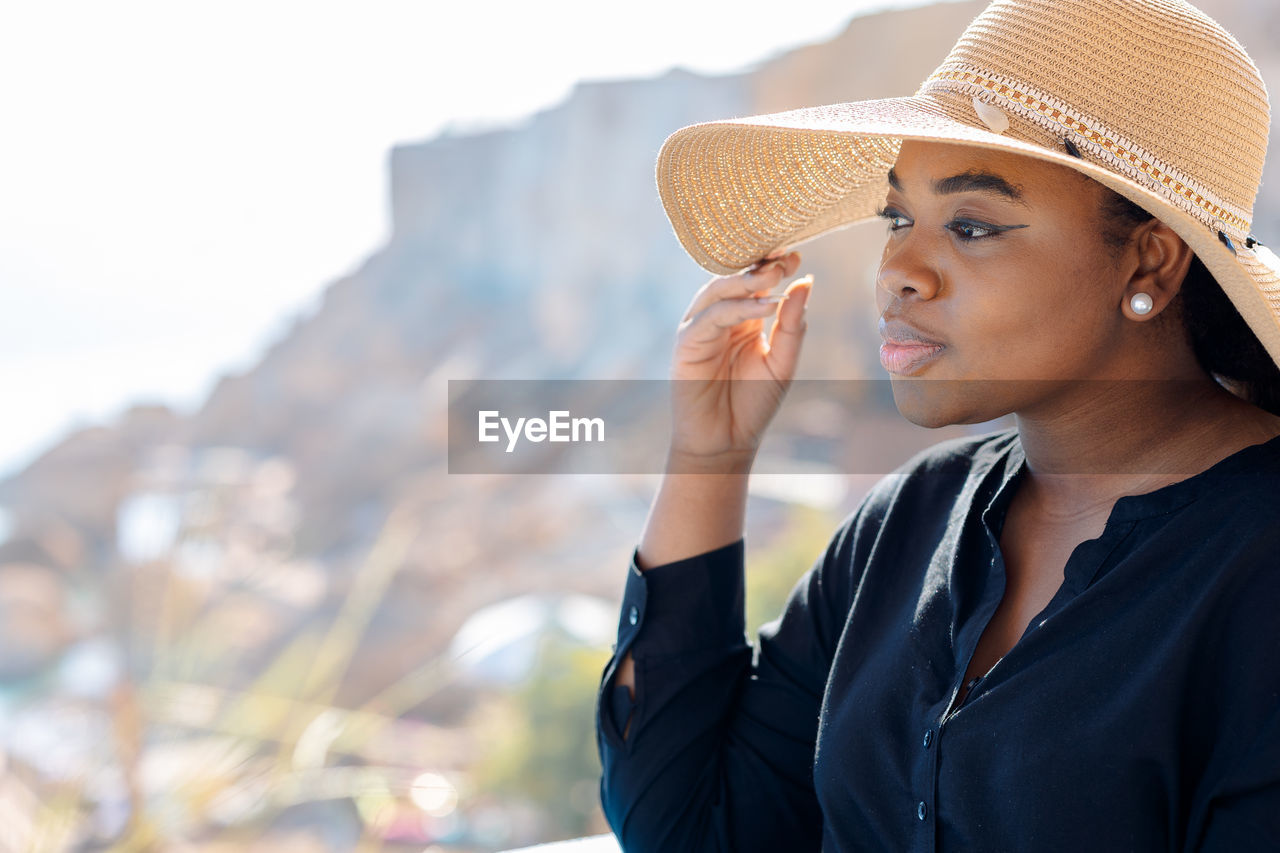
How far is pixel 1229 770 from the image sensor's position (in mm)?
553

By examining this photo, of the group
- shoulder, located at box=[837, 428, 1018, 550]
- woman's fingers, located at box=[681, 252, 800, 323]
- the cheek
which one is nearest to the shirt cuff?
shoulder, located at box=[837, 428, 1018, 550]

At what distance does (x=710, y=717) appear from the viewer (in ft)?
2.97

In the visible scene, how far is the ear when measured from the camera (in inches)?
27.1

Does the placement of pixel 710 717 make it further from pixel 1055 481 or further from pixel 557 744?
pixel 557 744

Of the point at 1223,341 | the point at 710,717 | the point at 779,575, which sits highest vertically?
Result: the point at 1223,341

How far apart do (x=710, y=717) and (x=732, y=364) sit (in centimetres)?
33

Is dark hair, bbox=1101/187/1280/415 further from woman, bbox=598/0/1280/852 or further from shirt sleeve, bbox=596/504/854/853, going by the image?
shirt sleeve, bbox=596/504/854/853

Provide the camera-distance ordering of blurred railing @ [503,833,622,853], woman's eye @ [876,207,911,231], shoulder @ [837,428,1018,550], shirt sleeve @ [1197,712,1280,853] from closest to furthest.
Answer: shirt sleeve @ [1197,712,1280,853] < woman's eye @ [876,207,911,231] < shoulder @ [837,428,1018,550] < blurred railing @ [503,833,622,853]

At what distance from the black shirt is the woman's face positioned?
109mm

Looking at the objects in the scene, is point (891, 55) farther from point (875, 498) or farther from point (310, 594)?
point (875, 498)

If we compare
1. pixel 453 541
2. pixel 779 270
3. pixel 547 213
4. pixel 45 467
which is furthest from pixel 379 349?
pixel 779 270

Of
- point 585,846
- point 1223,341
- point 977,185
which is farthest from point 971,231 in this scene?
point 585,846

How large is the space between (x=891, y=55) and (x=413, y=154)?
48.8 ft

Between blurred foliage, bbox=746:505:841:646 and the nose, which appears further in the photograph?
blurred foliage, bbox=746:505:841:646
